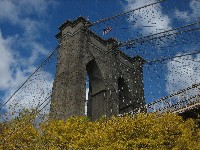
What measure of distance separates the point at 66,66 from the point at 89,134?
13.0m

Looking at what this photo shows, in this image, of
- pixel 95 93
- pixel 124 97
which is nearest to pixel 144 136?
pixel 95 93

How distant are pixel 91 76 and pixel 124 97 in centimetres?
592

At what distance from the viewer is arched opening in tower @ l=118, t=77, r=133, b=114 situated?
1587 inches

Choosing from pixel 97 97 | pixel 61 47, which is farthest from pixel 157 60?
pixel 61 47

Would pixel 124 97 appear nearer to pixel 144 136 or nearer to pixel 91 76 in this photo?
pixel 91 76

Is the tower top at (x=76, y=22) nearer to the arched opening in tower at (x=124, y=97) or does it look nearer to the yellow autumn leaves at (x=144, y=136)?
the arched opening in tower at (x=124, y=97)

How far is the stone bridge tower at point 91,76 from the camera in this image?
31.4m

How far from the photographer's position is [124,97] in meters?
41.6

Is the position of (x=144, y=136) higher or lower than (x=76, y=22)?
lower

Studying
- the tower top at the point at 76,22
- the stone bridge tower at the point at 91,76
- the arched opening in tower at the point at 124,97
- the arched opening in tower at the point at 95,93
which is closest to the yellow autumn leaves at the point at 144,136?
the stone bridge tower at the point at 91,76

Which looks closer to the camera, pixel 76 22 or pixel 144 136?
pixel 144 136

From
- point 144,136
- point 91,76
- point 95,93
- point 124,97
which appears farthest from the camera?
point 124,97

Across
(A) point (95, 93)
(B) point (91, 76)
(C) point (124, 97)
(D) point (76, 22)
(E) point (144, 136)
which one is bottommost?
(E) point (144, 136)

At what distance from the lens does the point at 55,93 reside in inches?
1281
